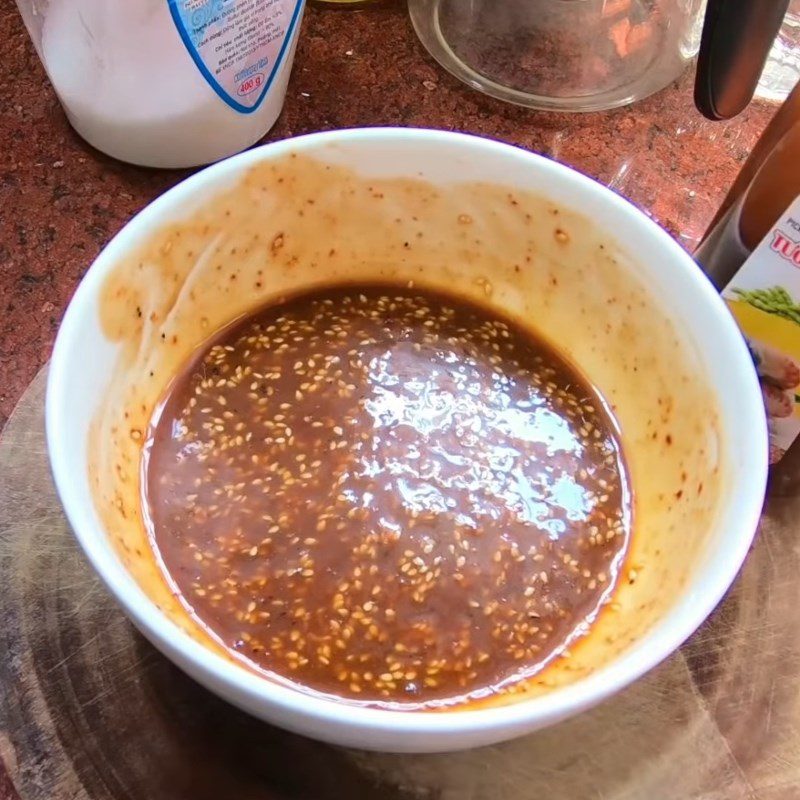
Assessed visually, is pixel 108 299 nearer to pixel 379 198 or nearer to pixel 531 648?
pixel 379 198

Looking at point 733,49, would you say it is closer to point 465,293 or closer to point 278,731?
point 465,293

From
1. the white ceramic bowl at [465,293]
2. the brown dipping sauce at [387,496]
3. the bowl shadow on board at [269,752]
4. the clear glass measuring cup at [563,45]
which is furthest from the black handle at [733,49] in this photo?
the bowl shadow on board at [269,752]

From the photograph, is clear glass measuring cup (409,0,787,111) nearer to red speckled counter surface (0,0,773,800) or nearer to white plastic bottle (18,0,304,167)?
red speckled counter surface (0,0,773,800)

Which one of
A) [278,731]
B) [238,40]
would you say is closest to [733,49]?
[238,40]

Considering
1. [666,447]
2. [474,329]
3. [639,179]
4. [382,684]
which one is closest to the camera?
[382,684]

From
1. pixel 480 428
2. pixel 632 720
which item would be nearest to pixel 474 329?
pixel 480 428

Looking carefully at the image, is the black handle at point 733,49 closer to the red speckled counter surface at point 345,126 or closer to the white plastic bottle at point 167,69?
the red speckled counter surface at point 345,126
